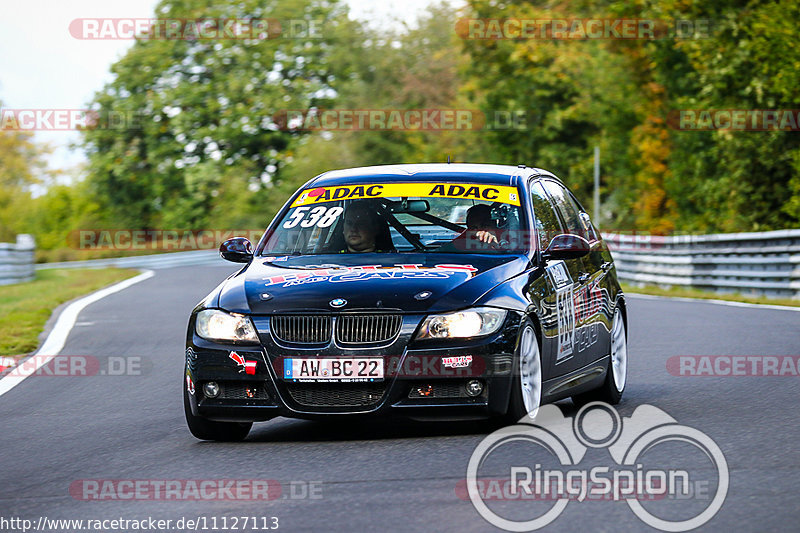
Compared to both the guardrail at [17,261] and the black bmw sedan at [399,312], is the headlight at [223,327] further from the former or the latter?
the guardrail at [17,261]

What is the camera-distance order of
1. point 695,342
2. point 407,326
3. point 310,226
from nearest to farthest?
1. point 407,326
2. point 310,226
3. point 695,342

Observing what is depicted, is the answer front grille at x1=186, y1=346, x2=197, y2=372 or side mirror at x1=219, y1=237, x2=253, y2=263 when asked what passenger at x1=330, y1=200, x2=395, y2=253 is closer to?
side mirror at x1=219, y1=237, x2=253, y2=263

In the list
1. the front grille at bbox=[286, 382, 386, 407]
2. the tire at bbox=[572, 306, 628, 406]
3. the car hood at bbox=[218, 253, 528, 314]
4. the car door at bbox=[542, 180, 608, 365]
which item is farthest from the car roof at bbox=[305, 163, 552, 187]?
the front grille at bbox=[286, 382, 386, 407]

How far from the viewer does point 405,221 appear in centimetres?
898

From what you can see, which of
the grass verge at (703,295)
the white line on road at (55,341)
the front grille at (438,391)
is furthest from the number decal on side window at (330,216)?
the grass verge at (703,295)

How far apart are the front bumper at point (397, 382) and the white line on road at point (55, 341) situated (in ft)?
12.8

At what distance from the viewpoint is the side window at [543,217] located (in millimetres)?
8977

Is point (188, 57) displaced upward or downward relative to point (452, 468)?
upward

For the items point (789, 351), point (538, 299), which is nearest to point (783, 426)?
point (538, 299)

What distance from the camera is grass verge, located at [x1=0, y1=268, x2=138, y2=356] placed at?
1520cm

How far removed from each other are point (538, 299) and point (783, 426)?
155 cm

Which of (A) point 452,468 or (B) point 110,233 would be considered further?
(B) point 110,233

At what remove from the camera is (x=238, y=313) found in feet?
26.0

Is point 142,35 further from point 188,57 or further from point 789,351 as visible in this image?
point 789,351
